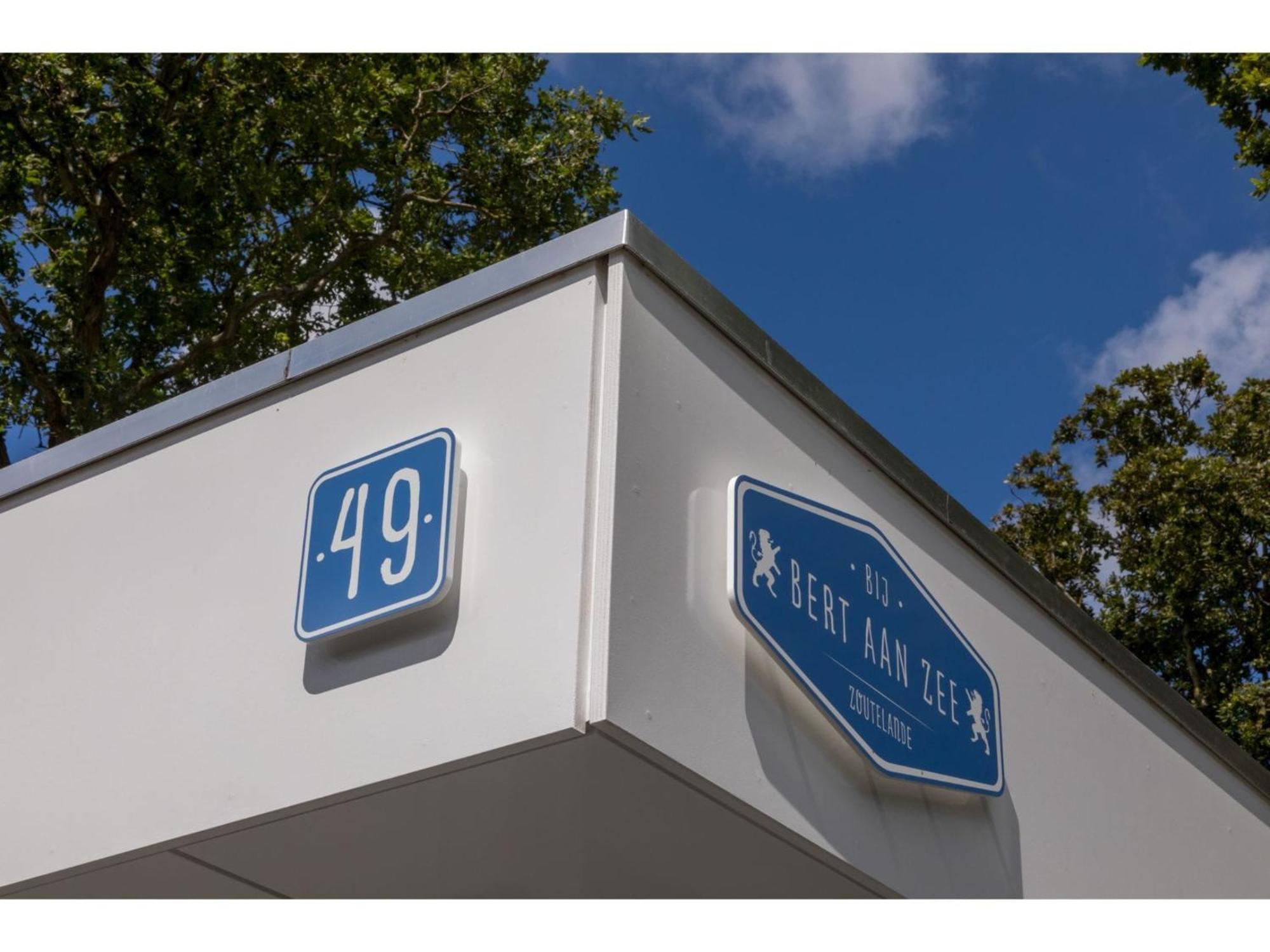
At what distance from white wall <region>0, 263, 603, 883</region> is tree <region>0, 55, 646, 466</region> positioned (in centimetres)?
617

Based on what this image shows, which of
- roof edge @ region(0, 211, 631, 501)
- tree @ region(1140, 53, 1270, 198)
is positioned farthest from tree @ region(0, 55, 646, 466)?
roof edge @ region(0, 211, 631, 501)

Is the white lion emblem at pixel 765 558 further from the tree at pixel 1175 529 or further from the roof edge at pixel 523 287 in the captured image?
the tree at pixel 1175 529

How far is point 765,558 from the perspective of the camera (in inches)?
145

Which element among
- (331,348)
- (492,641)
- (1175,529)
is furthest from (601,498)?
(1175,529)

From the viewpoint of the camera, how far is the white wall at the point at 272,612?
129 inches

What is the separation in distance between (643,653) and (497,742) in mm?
384

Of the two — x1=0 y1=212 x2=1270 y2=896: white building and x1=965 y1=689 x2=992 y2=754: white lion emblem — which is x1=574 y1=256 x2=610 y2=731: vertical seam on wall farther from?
x1=965 y1=689 x2=992 y2=754: white lion emblem

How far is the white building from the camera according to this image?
10.7 ft

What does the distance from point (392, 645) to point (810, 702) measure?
1121 millimetres

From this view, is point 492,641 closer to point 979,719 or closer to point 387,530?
point 387,530

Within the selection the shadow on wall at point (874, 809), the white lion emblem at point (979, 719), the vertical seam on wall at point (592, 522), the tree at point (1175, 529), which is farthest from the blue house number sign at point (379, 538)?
the tree at point (1175, 529)

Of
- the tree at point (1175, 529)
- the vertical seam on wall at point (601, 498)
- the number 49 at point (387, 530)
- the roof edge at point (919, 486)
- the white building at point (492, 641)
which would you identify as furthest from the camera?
the tree at point (1175, 529)

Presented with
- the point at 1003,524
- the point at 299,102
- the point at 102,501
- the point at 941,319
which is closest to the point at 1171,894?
the point at 102,501

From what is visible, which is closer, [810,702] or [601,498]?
[601,498]
